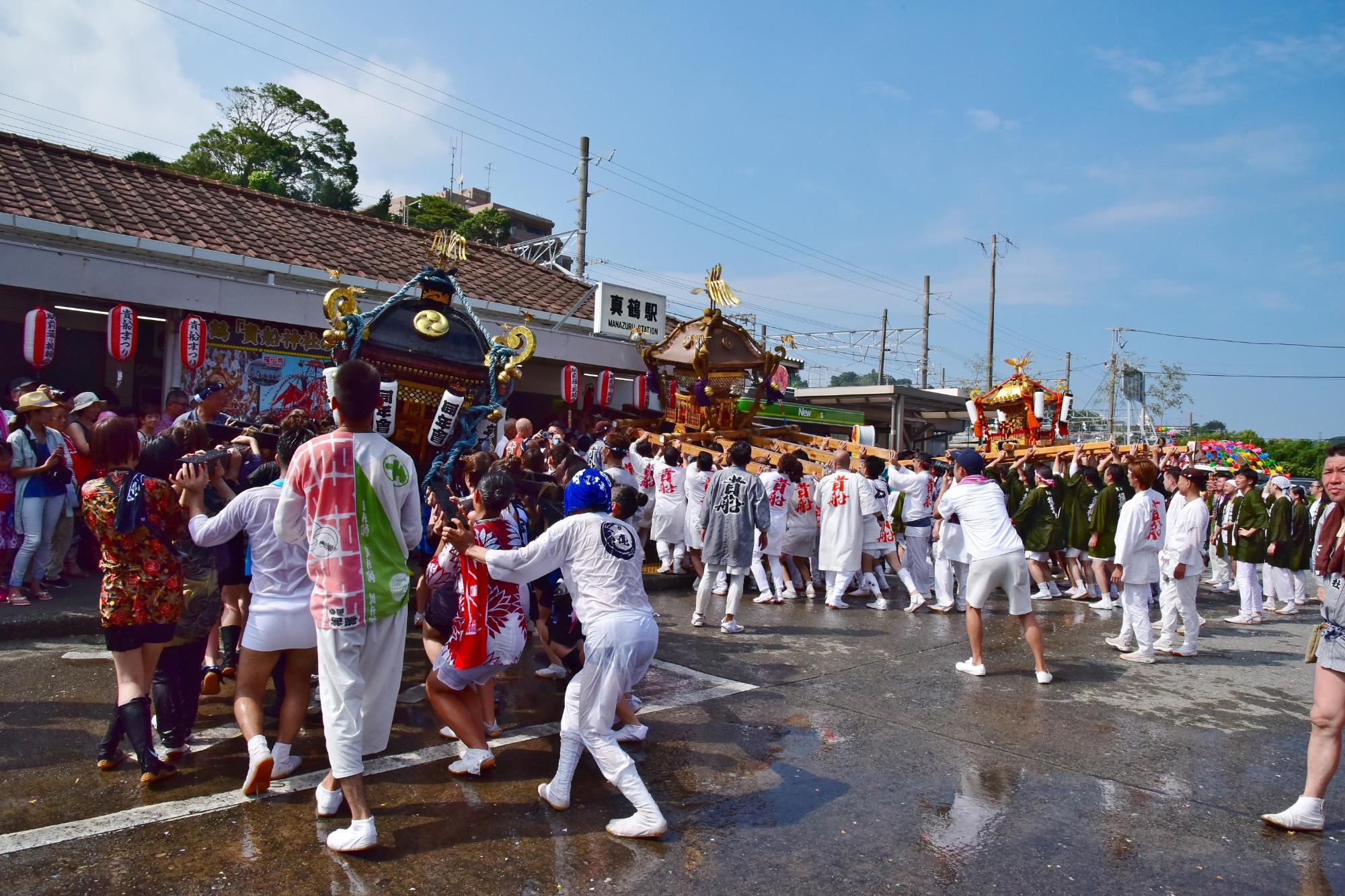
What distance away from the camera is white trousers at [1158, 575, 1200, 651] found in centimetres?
770

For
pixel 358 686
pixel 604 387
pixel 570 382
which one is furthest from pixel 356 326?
Result: pixel 604 387

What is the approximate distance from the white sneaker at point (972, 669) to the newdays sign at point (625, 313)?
9430 millimetres

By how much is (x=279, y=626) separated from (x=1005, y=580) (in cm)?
510

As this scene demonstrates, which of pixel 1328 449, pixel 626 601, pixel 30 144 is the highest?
pixel 30 144

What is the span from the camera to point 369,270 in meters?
13.1

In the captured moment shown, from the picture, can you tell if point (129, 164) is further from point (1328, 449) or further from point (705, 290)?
point (1328, 449)

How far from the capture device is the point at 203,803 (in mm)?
3910

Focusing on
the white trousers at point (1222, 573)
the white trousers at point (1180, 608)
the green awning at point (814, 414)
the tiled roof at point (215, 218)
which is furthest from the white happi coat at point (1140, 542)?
the green awning at point (814, 414)

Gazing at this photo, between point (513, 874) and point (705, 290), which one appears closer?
point (513, 874)

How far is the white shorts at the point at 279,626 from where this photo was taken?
416 centimetres

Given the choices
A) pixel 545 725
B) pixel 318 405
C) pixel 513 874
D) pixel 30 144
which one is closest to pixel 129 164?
pixel 30 144

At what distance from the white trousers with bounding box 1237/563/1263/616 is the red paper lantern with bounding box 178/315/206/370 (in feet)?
40.4

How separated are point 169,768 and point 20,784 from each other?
0.66 metres

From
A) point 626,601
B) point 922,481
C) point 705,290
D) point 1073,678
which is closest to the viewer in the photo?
point 626,601
